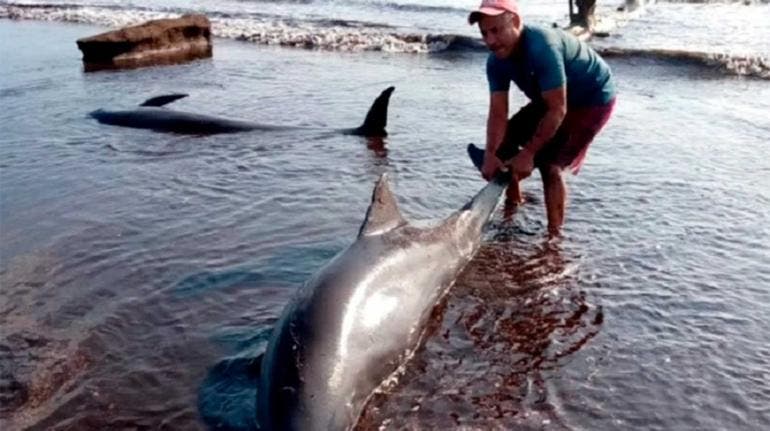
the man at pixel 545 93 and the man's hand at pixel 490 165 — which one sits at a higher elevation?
the man at pixel 545 93

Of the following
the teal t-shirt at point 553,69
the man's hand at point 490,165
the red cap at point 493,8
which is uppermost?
the red cap at point 493,8

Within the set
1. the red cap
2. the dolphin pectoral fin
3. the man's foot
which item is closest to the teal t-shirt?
the red cap

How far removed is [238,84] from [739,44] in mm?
11121

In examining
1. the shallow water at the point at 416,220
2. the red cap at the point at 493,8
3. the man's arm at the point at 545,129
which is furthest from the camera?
the man's arm at the point at 545,129

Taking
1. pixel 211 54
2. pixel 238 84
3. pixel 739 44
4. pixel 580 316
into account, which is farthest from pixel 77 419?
pixel 739 44

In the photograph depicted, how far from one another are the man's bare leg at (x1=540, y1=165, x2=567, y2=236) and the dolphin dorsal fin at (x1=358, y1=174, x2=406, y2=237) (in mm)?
1800

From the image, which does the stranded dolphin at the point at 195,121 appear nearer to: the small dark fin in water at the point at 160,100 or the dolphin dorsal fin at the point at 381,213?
the small dark fin in water at the point at 160,100

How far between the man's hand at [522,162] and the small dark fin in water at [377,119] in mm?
3274

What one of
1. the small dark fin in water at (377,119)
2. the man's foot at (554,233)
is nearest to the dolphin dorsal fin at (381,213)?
the man's foot at (554,233)

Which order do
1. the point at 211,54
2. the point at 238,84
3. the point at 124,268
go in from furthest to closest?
the point at 211,54, the point at 238,84, the point at 124,268

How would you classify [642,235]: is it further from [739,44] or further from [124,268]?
[739,44]

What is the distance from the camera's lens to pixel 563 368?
4.29m

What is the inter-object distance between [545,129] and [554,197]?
27.7 inches

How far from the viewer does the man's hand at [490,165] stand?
20.2 feet
